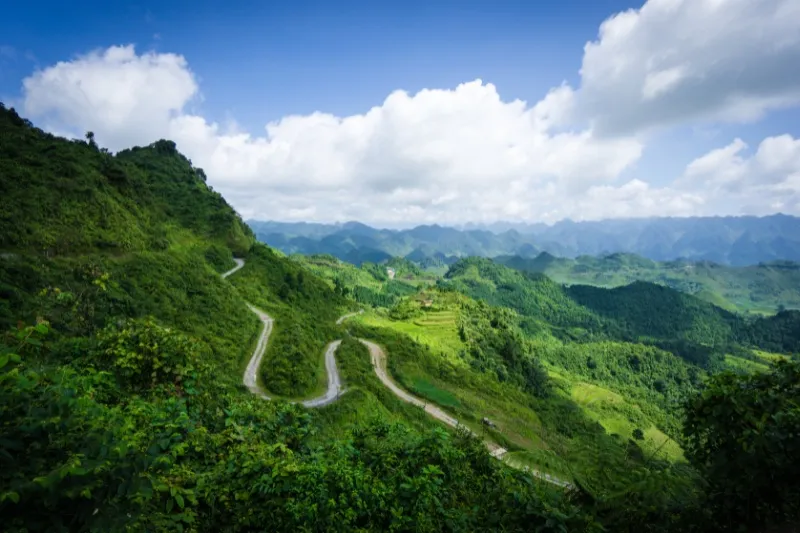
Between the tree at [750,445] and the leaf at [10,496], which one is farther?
the tree at [750,445]

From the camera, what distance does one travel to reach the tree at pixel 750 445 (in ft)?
17.4

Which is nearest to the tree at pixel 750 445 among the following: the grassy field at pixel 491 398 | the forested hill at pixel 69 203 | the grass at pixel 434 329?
the grassy field at pixel 491 398

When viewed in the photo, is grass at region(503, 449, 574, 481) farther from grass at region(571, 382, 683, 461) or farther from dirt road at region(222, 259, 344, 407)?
grass at region(571, 382, 683, 461)

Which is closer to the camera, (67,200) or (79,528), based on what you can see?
(79,528)

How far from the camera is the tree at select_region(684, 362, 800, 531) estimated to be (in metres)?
5.30

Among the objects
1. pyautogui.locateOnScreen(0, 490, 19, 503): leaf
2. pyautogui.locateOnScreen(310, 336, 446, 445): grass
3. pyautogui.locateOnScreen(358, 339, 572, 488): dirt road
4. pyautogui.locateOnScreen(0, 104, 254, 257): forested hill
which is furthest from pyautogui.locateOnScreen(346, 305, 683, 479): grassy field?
pyautogui.locateOnScreen(0, 104, 254, 257): forested hill

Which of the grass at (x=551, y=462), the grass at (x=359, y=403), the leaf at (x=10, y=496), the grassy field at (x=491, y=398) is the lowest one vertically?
the grassy field at (x=491, y=398)

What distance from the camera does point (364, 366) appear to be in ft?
195

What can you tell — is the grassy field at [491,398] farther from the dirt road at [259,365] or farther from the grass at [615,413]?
the dirt road at [259,365]

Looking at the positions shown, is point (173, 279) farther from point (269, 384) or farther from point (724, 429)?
point (724, 429)

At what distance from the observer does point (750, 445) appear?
549 centimetres

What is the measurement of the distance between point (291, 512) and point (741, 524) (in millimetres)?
7329

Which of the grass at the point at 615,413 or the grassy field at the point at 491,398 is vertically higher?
the grassy field at the point at 491,398

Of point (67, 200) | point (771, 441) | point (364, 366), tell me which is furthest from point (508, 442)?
point (67, 200)
